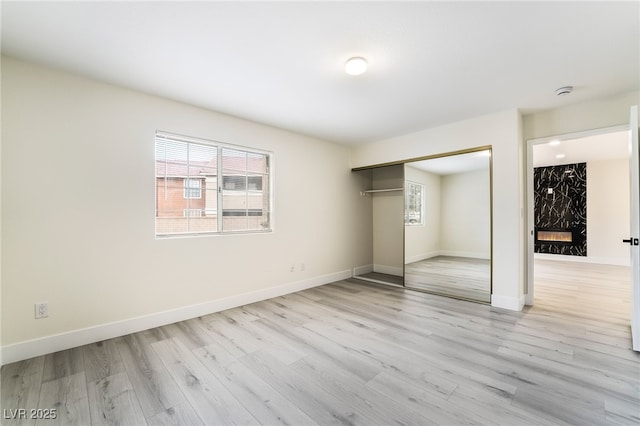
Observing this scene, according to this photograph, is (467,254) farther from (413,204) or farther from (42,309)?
(42,309)

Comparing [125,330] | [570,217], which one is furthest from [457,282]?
[570,217]

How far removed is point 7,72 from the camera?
7.36ft

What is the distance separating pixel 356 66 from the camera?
7.66ft

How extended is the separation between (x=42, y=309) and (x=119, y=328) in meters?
0.62

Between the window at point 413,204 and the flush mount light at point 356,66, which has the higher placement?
the flush mount light at point 356,66

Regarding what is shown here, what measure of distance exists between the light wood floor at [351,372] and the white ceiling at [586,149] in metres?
3.17

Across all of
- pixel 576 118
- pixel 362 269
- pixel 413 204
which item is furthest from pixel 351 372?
pixel 576 118

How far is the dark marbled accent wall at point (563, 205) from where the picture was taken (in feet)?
22.5

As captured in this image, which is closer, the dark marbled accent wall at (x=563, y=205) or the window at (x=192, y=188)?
the window at (x=192, y=188)

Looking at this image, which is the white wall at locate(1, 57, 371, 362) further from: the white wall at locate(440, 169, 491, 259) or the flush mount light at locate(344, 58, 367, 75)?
the white wall at locate(440, 169, 491, 259)

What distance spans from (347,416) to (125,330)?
2.40 meters

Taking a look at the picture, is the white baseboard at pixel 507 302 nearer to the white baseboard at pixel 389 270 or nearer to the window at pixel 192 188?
the white baseboard at pixel 389 270

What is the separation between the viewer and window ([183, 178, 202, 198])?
3.28 metres

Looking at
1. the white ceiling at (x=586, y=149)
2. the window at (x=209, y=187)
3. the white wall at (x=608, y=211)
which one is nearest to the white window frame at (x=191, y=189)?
the window at (x=209, y=187)
